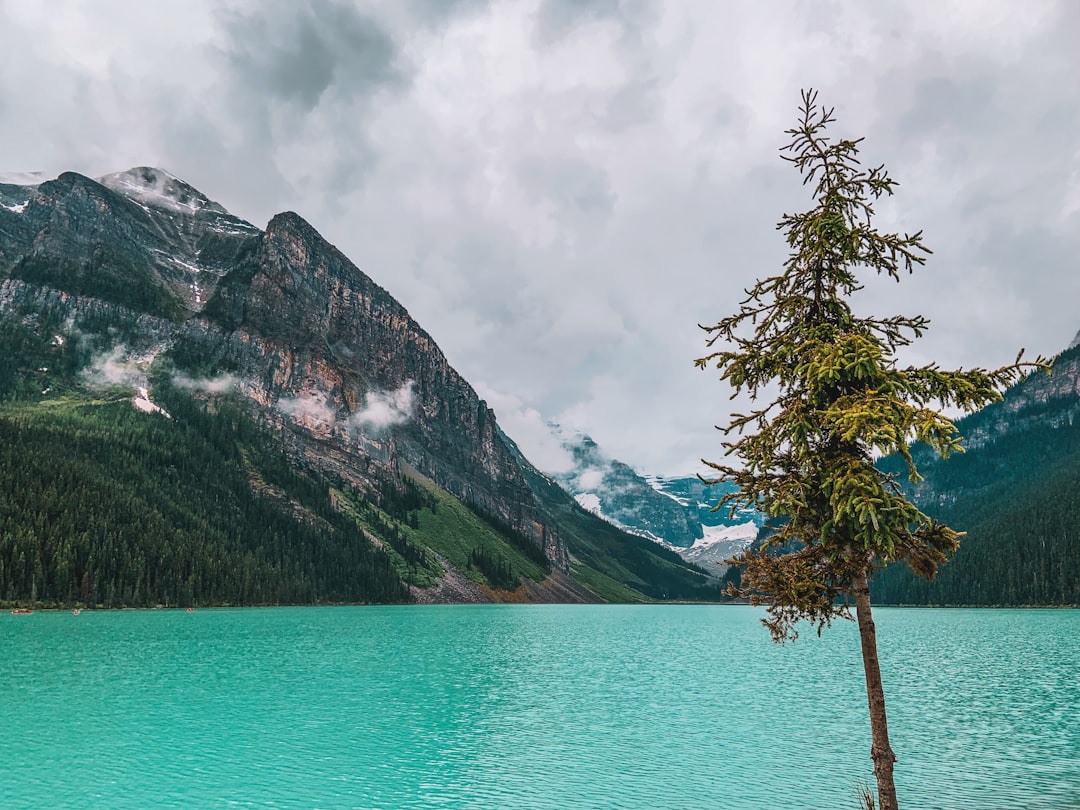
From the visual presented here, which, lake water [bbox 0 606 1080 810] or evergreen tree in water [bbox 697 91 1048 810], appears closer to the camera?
evergreen tree in water [bbox 697 91 1048 810]

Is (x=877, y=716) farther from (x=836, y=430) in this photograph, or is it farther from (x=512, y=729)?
(x=512, y=729)

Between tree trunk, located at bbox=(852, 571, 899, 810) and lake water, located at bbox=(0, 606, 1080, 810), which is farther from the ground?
tree trunk, located at bbox=(852, 571, 899, 810)

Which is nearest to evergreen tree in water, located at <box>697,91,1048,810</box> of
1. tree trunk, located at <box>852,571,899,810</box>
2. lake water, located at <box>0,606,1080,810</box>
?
tree trunk, located at <box>852,571,899,810</box>

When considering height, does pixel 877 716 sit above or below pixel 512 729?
above

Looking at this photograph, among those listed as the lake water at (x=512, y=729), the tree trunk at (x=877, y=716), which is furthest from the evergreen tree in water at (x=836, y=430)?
the lake water at (x=512, y=729)

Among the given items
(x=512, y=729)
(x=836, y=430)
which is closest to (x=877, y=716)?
(x=836, y=430)

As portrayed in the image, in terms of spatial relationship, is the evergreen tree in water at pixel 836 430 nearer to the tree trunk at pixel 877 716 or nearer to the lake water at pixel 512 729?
the tree trunk at pixel 877 716

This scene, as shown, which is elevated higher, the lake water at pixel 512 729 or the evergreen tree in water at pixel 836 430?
the evergreen tree in water at pixel 836 430

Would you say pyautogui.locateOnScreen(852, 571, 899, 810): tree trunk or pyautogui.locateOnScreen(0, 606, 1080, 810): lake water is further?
pyautogui.locateOnScreen(0, 606, 1080, 810): lake water

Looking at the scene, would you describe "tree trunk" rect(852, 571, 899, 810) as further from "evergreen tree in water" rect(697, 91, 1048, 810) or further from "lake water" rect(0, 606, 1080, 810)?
"lake water" rect(0, 606, 1080, 810)

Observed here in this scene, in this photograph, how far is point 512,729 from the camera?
44062mm

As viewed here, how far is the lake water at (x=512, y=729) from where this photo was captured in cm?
3114

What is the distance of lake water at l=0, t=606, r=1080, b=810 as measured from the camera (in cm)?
3114

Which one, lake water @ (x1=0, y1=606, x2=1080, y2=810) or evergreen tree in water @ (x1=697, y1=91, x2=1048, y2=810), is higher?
evergreen tree in water @ (x1=697, y1=91, x2=1048, y2=810)
